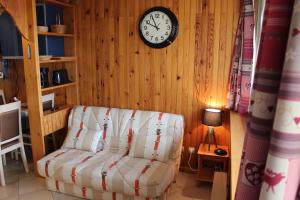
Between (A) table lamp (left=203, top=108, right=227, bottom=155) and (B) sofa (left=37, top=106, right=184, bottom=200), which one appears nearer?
(B) sofa (left=37, top=106, right=184, bottom=200)

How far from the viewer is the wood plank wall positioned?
9.70ft

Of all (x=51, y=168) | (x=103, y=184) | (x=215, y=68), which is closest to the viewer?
(x=103, y=184)

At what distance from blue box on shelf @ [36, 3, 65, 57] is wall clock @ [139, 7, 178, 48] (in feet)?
3.92

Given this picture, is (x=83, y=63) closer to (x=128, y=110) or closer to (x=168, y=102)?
(x=128, y=110)

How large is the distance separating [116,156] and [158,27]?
1623mm

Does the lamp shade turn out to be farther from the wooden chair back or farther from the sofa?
the wooden chair back

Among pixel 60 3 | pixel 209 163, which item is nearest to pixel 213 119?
pixel 209 163

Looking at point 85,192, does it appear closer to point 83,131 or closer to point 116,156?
point 116,156

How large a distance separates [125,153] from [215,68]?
148 cm

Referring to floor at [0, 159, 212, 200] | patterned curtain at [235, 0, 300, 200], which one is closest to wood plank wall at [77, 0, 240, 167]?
floor at [0, 159, 212, 200]

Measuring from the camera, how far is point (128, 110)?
329 centimetres

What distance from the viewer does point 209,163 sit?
10.1ft

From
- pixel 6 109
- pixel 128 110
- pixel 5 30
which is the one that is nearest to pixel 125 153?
pixel 128 110

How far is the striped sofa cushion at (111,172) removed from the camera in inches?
95.7
